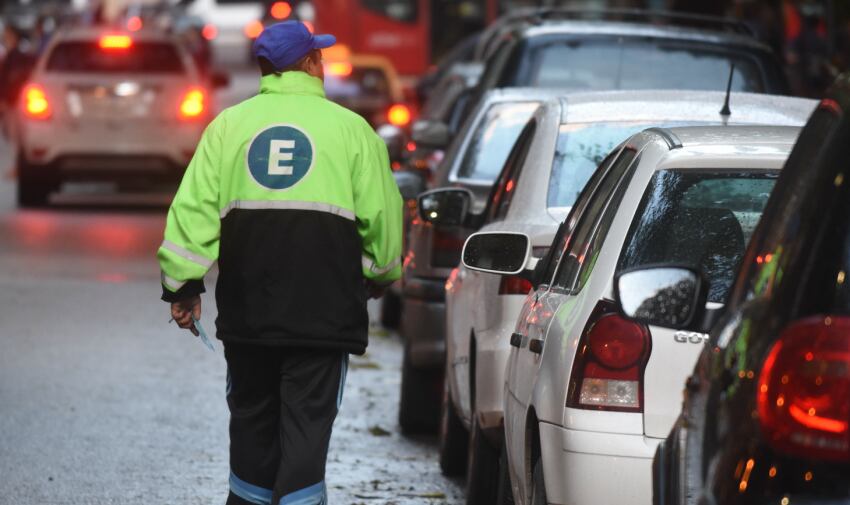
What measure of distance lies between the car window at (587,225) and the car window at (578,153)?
60.1 inches

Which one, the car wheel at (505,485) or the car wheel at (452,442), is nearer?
the car wheel at (505,485)

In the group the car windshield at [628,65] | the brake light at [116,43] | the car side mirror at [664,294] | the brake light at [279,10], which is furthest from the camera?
the brake light at [279,10]

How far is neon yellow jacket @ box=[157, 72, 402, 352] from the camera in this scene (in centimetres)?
567

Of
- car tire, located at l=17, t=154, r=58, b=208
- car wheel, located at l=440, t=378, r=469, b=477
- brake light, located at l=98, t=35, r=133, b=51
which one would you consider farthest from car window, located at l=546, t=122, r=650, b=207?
brake light, located at l=98, t=35, r=133, b=51

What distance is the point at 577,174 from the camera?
735 cm

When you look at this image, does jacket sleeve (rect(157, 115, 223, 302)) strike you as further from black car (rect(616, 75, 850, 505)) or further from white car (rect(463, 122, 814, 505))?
black car (rect(616, 75, 850, 505))

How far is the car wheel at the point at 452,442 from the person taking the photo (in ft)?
26.5

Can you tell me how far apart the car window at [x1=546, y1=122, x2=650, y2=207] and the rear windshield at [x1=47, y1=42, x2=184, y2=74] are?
1348 cm

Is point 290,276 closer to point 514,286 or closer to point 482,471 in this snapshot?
point 514,286

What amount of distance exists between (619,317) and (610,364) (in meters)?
0.11

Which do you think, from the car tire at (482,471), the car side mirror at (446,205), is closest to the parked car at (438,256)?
the car side mirror at (446,205)

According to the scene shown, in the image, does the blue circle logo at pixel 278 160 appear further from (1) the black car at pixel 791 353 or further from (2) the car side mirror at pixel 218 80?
(2) the car side mirror at pixel 218 80

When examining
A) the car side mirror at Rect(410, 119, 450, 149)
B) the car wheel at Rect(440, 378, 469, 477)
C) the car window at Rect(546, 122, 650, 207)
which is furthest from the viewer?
the car side mirror at Rect(410, 119, 450, 149)

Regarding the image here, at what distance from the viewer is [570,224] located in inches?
231
